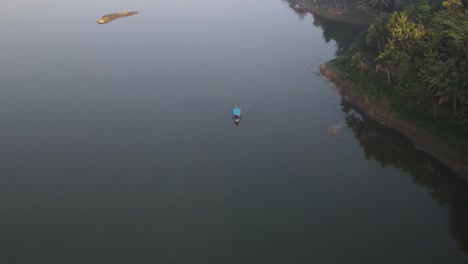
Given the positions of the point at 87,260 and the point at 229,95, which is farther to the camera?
the point at 229,95

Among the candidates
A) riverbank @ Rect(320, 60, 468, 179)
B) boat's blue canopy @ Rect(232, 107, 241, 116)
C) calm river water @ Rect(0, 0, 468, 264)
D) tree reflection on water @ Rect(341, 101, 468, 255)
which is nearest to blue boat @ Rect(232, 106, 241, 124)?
boat's blue canopy @ Rect(232, 107, 241, 116)

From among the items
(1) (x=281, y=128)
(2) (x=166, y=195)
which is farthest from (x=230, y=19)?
(2) (x=166, y=195)

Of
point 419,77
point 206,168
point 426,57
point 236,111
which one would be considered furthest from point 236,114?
point 426,57

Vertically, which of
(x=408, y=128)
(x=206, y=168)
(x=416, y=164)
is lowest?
(x=206, y=168)

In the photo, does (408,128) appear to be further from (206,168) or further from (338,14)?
(338,14)

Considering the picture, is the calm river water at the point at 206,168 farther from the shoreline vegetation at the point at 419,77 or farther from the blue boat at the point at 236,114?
the shoreline vegetation at the point at 419,77

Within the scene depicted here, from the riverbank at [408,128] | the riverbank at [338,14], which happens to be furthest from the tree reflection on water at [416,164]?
the riverbank at [338,14]

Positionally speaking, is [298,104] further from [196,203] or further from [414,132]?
[196,203]
